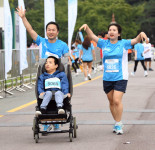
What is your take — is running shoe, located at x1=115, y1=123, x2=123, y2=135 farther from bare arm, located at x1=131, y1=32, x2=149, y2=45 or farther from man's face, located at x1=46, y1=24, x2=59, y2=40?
man's face, located at x1=46, y1=24, x2=59, y2=40

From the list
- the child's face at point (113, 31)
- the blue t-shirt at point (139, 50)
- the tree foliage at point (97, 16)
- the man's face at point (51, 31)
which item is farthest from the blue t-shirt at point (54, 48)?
the tree foliage at point (97, 16)

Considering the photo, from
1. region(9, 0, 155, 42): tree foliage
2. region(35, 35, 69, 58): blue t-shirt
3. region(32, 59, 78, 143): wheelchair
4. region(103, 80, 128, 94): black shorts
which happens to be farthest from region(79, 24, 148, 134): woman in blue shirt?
region(9, 0, 155, 42): tree foliage

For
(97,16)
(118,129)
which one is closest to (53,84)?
(118,129)

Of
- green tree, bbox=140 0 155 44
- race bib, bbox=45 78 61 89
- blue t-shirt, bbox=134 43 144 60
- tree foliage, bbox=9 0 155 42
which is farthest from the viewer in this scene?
green tree, bbox=140 0 155 44

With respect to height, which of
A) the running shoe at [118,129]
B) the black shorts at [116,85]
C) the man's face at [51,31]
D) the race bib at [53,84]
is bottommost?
the running shoe at [118,129]

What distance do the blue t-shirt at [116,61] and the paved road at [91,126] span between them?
906mm

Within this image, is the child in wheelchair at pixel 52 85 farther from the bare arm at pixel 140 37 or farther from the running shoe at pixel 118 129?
the bare arm at pixel 140 37

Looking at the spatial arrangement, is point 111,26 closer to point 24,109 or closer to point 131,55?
point 24,109

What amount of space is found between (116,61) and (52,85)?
46.7 inches

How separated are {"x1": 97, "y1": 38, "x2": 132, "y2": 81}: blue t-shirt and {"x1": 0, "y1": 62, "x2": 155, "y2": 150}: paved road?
0.91 metres

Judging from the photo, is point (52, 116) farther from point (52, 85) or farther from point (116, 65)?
point (116, 65)

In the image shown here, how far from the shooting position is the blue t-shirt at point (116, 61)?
893 cm

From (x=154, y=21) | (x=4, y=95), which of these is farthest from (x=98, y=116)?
(x=154, y=21)

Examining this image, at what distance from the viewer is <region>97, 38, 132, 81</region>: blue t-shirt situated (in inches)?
352
